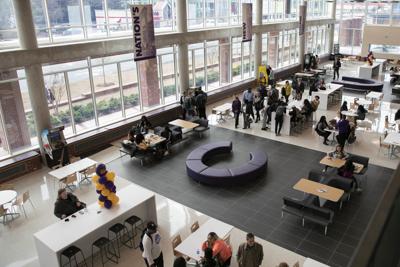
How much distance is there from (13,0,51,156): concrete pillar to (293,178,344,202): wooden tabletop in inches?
324

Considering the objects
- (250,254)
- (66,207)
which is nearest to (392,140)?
(250,254)

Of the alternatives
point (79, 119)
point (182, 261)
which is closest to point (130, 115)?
point (79, 119)

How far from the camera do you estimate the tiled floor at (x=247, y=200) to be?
7.82 m

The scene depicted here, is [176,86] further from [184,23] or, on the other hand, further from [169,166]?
[169,166]

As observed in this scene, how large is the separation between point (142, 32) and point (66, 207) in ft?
23.0

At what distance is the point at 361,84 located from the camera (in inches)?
825

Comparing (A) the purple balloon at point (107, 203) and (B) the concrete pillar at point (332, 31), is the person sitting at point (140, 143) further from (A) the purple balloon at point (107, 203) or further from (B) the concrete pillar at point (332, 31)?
(B) the concrete pillar at point (332, 31)

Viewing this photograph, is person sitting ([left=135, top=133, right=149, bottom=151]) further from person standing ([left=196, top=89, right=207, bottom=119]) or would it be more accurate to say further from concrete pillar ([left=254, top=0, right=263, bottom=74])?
concrete pillar ([left=254, top=0, right=263, bottom=74])

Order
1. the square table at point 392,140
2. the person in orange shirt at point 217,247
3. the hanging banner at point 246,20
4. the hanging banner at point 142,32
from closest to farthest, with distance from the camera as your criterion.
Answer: the person in orange shirt at point 217,247 → the square table at point 392,140 → the hanging banner at point 142,32 → the hanging banner at point 246,20

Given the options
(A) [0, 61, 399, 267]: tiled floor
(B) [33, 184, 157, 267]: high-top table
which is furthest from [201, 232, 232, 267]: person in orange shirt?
(B) [33, 184, 157, 267]: high-top table

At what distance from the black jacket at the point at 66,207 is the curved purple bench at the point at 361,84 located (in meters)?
17.9

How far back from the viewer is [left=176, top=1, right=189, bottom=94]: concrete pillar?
52.1 feet

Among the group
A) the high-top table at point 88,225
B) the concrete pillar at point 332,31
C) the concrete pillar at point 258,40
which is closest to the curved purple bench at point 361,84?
the concrete pillar at point 258,40

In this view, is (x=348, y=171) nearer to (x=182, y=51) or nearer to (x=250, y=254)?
(x=250, y=254)
